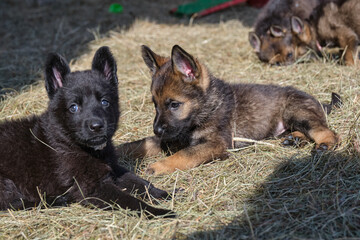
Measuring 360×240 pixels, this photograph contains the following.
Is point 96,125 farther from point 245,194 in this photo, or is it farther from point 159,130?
point 245,194

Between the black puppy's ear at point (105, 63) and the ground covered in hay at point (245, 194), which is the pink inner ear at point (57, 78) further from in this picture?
the ground covered in hay at point (245, 194)

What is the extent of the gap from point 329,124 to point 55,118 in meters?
3.26

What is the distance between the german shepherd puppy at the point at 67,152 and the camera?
3883 millimetres

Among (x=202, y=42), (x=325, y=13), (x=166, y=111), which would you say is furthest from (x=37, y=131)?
(x=325, y=13)

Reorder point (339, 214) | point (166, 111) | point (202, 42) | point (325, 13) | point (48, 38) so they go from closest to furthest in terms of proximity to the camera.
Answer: point (339, 214), point (166, 111), point (325, 13), point (202, 42), point (48, 38)

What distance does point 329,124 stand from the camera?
524 centimetres

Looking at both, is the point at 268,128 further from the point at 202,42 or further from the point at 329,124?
the point at 202,42

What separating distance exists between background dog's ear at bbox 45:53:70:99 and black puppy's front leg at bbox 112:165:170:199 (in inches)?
→ 38.4

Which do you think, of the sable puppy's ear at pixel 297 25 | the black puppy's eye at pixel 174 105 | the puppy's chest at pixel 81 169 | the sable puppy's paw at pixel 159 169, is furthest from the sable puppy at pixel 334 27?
the puppy's chest at pixel 81 169

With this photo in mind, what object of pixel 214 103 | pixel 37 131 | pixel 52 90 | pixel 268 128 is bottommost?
pixel 268 128

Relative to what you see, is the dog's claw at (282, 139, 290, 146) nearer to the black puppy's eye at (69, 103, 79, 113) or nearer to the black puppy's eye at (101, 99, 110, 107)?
the black puppy's eye at (101, 99, 110, 107)

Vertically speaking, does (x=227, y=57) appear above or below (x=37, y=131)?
below

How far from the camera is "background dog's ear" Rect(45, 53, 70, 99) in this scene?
4.01 m

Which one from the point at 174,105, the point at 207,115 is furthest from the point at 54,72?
the point at 207,115
